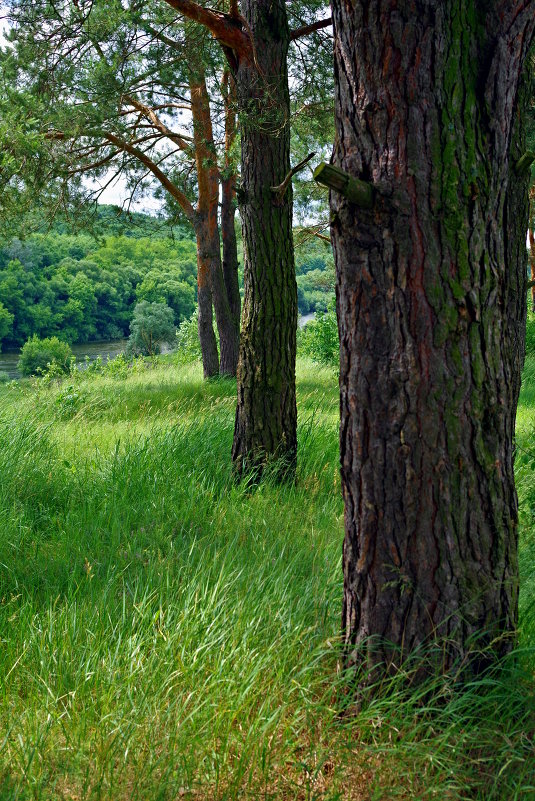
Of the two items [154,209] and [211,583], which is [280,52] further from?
[154,209]

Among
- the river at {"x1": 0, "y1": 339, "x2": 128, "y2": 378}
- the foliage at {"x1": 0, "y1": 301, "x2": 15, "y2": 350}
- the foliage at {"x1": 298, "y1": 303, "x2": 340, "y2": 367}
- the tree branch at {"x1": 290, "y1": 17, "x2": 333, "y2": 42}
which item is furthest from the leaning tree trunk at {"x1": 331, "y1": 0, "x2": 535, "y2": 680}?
the foliage at {"x1": 0, "y1": 301, "x2": 15, "y2": 350}

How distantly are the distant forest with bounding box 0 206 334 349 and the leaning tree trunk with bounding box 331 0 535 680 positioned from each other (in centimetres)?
5064

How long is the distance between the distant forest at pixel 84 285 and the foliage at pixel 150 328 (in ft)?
12.9

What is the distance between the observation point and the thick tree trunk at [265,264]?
521 centimetres

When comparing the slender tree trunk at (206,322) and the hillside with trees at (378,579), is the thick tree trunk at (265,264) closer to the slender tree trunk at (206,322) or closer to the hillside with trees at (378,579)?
the hillside with trees at (378,579)

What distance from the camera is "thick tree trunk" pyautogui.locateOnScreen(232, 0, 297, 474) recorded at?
5211 mm

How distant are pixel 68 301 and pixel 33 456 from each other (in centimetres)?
5283

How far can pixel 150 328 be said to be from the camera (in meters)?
45.9

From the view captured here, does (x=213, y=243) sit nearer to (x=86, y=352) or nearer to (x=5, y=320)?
(x=86, y=352)

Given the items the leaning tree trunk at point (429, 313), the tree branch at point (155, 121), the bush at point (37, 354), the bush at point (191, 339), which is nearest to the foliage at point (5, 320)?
the bush at point (37, 354)

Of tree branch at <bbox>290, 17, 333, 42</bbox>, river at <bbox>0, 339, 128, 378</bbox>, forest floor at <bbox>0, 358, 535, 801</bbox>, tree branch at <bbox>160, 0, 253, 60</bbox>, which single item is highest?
tree branch at <bbox>290, 17, 333, 42</bbox>

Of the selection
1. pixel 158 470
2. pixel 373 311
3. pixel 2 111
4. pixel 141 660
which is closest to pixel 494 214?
pixel 373 311

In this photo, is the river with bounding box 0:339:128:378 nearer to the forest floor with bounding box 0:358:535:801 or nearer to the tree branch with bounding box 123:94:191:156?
the tree branch with bounding box 123:94:191:156

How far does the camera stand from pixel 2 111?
7.23 m
